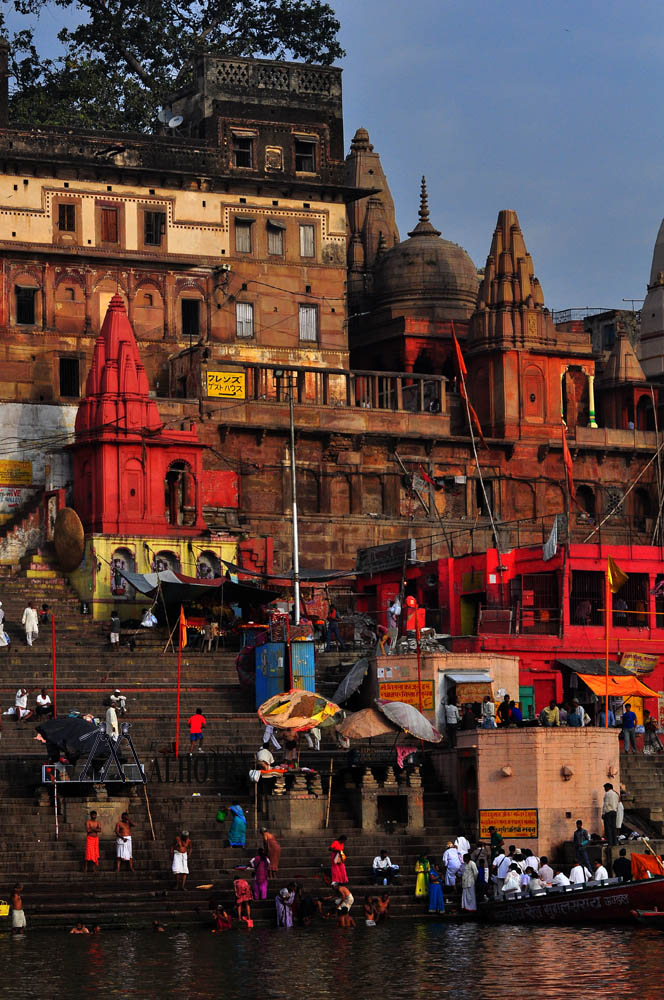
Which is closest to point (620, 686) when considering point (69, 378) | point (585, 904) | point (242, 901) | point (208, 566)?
point (208, 566)

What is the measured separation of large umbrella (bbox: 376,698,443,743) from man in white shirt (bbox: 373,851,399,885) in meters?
3.56

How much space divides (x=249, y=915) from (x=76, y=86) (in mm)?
45616

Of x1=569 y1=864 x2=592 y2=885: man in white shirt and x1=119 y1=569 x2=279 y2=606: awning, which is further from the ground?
x1=119 y1=569 x2=279 y2=606: awning

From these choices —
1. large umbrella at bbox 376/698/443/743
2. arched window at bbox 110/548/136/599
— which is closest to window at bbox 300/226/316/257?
arched window at bbox 110/548/136/599

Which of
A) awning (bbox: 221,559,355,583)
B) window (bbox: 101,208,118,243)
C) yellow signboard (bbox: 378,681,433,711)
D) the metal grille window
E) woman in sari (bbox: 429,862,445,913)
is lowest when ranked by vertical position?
woman in sari (bbox: 429,862,445,913)

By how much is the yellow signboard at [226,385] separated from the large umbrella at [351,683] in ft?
57.4

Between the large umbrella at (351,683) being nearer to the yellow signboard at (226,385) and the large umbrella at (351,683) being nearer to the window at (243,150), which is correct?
the yellow signboard at (226,385)

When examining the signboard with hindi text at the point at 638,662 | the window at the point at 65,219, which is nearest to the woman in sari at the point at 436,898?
the signboard with hindi text at the point at 638,662

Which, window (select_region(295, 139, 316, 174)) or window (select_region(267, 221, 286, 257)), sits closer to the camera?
window (select_region(267, 221, 286, 257))

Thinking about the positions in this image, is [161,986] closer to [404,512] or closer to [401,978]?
[401,978]

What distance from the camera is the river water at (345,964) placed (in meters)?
29.9

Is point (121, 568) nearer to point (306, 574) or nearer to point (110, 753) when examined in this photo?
point (306, 574)

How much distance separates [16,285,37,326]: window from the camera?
62.7 metres

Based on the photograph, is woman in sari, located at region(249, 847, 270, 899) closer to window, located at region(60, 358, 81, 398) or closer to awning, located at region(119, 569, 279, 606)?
awning, located at region(119, 569, 279, 606)
